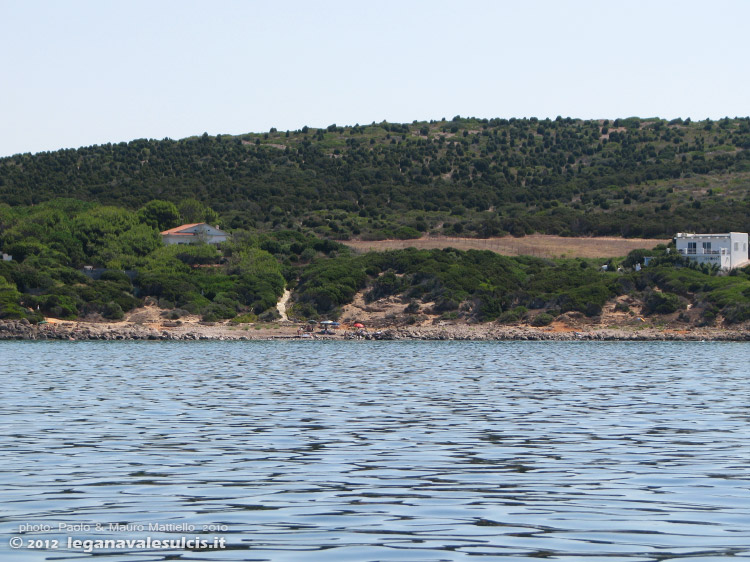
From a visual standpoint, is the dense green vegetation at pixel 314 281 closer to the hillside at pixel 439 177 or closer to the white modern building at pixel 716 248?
the white modern building at pixel 716 248

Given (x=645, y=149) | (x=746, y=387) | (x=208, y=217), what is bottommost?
(x=746, y=387)

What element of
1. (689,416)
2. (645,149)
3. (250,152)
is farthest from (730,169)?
(689,416)

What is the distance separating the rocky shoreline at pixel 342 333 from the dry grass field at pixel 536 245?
108 ft

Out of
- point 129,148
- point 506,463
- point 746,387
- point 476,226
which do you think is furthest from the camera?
point 129,148

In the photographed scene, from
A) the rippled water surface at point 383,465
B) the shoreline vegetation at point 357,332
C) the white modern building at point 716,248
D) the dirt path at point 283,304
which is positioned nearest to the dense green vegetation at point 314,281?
the dirt path at point 283,304

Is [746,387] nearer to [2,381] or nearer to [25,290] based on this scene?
[2,381]

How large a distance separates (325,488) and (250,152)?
534 feet

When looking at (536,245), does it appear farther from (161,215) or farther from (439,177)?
(161,215)

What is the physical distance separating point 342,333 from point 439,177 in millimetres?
82555

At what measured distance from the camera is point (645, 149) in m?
168

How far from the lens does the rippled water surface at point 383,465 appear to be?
11797 mm

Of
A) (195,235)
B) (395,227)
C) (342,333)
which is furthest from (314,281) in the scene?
(395,227)

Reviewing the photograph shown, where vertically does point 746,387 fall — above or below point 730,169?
below

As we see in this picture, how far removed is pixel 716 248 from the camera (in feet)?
322
